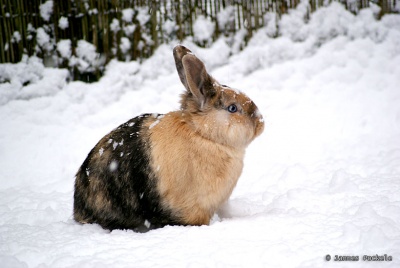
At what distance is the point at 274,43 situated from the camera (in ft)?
22.0

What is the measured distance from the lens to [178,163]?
119 inches

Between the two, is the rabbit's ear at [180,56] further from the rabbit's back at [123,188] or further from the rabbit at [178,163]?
the rabbit's back at [123,188]

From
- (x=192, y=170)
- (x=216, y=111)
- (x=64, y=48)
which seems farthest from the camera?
(x=64, y=48)

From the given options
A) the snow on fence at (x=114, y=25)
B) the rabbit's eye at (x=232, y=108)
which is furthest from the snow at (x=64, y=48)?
the rabbit's eye at (x=232, y=108)

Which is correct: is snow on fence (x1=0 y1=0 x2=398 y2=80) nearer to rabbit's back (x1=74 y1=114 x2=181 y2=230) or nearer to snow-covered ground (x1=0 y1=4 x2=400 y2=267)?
snow-covered ground (x1=0 y1=4 x2=400 y2=267)

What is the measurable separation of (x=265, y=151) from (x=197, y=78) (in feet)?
7.97

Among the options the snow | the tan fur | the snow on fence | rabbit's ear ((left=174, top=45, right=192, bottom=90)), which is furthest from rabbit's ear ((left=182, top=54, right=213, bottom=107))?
the snow

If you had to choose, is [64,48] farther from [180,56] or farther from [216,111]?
[216,111]

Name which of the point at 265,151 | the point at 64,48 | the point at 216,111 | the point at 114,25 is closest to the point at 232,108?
the point at 216,111

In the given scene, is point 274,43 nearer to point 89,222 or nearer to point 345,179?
point 345,179

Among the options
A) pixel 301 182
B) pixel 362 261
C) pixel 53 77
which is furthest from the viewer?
pixel 53 77

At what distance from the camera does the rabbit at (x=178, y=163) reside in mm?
3012

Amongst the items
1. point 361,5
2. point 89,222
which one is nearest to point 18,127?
point 89,222

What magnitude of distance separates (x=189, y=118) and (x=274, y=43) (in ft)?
13.0
